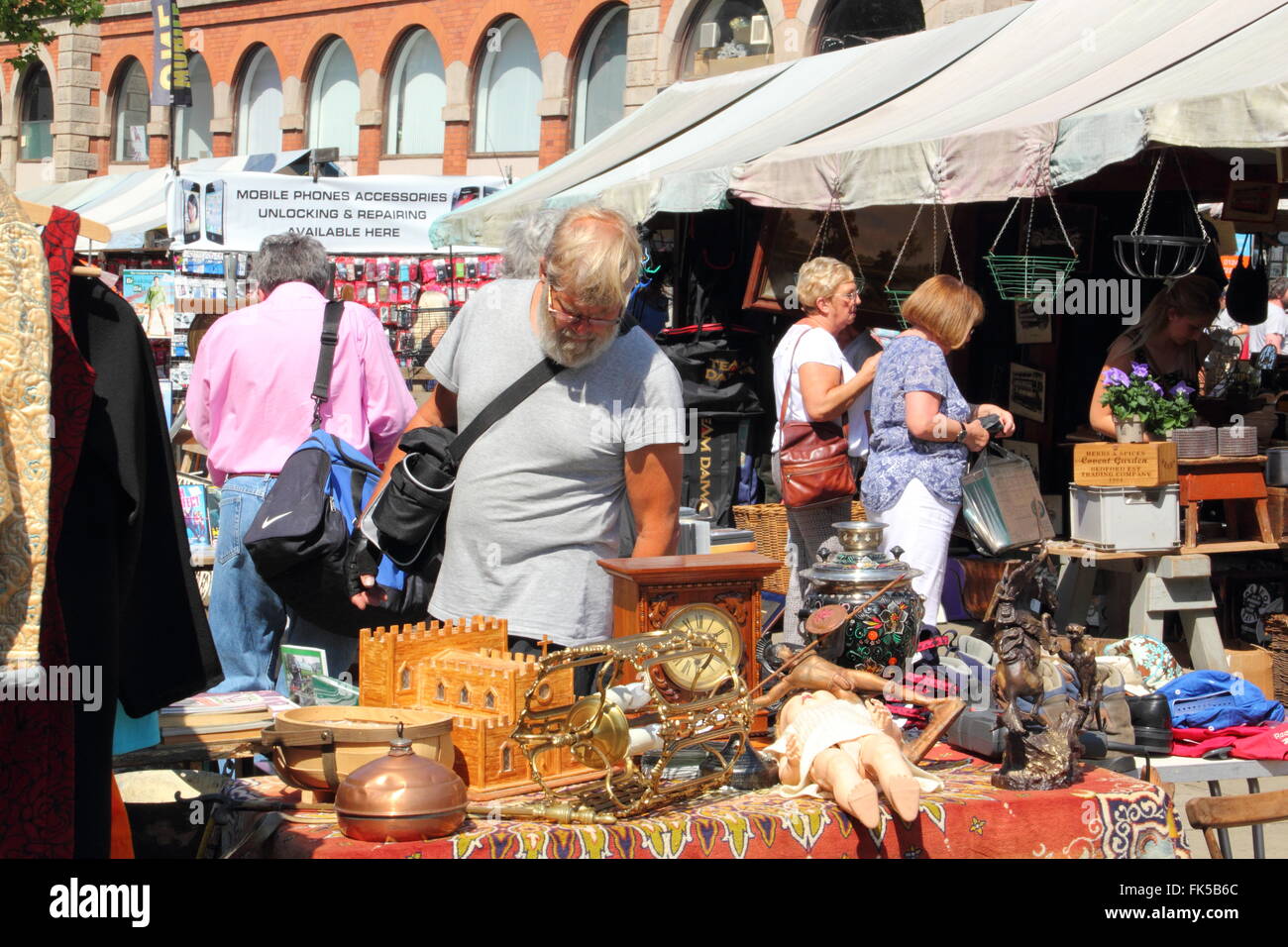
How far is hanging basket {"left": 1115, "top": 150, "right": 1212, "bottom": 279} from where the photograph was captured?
6.27m

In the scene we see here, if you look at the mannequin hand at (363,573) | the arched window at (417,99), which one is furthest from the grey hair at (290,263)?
the arched window at (417,99)

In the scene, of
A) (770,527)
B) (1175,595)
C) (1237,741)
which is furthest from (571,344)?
(770,527)

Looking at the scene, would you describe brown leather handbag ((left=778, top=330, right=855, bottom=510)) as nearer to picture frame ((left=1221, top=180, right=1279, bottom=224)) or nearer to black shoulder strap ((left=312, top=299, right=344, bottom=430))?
black shoulder strap ((left=312, top=299, right=344, bottom=430))

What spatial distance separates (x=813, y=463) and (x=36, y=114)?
1079 inches

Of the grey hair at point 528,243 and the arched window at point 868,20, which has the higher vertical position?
the arched window at point 868,20

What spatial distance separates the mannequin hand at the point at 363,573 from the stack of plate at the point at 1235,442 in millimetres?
4094

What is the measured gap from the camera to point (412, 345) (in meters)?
13.2

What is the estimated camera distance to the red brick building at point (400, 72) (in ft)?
56.9

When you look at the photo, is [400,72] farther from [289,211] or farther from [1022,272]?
[1022,272]

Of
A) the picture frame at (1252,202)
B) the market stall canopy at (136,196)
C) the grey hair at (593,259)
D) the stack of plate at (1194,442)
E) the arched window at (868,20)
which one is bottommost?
the stack of plate at (1194,442)

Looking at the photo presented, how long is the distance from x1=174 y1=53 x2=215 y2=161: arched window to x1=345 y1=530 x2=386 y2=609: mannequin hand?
23027 millimetres

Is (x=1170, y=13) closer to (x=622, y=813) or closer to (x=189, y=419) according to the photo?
(x=189, y=419)

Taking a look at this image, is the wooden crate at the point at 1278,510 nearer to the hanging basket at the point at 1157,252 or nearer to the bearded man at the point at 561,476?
the hanging basket at the point at 1157,252

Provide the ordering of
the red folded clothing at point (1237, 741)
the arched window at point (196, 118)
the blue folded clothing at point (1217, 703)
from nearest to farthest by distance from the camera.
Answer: the red folded clothing at point (1237, 741), the blue folded clothing at point (1217, 703), the arched window at point (196, 118)
